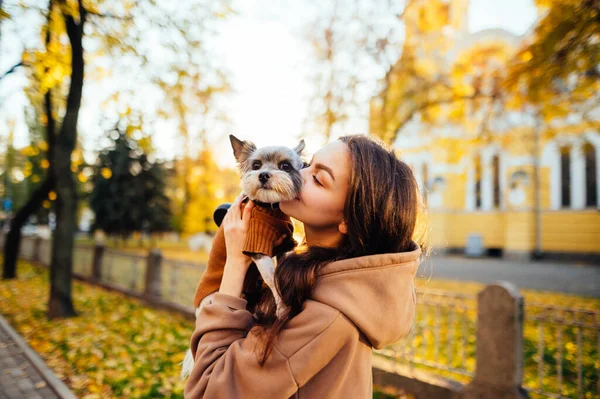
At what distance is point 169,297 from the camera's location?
10.5 m

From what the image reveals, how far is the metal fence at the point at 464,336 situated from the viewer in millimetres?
5008

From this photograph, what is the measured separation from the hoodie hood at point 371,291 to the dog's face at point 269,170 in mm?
476

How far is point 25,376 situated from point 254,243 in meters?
5.73

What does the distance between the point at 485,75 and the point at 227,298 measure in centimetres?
1220

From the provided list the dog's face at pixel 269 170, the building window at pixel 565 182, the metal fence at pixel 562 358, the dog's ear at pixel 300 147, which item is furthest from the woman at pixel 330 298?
the building window at pixel 565 182

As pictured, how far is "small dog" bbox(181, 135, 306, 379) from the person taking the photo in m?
1.70

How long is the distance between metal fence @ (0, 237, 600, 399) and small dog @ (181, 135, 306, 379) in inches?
50.7

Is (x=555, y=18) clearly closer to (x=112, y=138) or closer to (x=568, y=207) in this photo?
(x=568, y=207)

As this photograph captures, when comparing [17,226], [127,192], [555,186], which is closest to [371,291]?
[17,226]

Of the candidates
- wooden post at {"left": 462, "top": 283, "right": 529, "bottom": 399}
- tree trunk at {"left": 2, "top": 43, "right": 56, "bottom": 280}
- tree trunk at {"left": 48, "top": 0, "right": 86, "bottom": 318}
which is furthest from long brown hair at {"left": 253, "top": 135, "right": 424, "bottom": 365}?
tree trunk at {"left": 2, "top": 43, "right": 56, "bottom": 280}

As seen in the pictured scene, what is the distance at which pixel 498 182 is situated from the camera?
2916 centimetres

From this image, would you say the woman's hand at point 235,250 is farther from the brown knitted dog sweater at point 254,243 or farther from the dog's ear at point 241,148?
the dog's ear at point 241,148

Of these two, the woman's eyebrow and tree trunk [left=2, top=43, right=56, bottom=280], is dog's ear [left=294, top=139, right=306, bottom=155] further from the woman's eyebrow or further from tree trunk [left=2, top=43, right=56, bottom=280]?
tree trunk [left=2, top=43, right=56, bottom=280]

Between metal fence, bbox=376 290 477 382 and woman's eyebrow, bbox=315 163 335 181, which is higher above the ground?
woman's eyebrow, bbox=315 163 335 181
